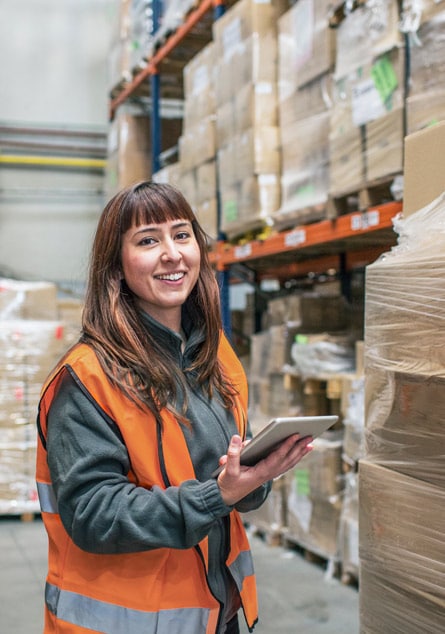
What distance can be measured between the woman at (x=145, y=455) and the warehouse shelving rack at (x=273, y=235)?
1.89 metres

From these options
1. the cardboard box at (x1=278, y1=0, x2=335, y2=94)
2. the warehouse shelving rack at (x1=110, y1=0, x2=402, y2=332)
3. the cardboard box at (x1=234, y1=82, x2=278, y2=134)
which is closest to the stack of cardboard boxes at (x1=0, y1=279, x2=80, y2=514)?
the warehouse shelving rack at (x1=110, y1=0, x2=402, y2=332)

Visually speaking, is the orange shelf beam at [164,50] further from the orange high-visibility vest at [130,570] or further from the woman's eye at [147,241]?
the orange high-visibility vest at [130,570]

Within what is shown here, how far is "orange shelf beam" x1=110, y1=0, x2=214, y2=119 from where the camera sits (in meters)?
5.63

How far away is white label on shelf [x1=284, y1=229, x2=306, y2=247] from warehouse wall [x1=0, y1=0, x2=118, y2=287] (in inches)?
221

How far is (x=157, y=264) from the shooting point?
1.70 meters

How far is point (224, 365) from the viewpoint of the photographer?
191 centimetres

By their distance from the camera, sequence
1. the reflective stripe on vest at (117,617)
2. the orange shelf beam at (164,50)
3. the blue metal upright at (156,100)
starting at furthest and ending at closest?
the blue metal upright at (156,100) → the orange shelf beam at (164,50) → the reflective stripe on vest at (117,617)

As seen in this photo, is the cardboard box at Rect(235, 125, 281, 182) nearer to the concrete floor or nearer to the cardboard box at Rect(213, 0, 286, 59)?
the cardboard box at Rect(213, 0, 286, 59)

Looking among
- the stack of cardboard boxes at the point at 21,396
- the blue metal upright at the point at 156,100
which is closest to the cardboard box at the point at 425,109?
the stack of cardboard boxes at the point at 21,396

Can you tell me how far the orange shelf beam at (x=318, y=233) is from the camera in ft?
11.4

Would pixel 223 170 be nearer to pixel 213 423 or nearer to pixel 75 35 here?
pixel 213 423

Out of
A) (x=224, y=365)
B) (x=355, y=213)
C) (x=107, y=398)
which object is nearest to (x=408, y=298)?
(x=224, y=365)

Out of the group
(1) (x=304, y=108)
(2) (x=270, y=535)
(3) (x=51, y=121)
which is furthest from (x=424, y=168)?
(3) (x=51, y=121)

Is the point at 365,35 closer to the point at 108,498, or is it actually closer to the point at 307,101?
the point at 307,101
